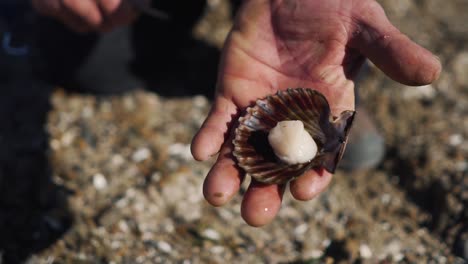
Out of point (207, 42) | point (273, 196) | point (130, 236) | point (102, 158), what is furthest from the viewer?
point (207, 42)

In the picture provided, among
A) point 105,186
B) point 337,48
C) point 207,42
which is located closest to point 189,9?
point 207,42

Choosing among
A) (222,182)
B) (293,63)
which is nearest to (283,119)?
(293,63)

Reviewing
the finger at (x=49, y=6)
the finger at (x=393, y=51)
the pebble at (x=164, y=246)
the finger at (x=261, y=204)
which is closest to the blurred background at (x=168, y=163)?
the pebble at (x=164, y=246)

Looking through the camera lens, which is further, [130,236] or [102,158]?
[102,158]

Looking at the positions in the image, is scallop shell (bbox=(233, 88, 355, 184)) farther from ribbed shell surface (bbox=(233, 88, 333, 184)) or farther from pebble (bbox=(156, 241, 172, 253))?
pebble (bbox=(156, 241, 172, 253))

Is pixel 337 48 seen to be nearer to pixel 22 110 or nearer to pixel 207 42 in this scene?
pixel 207 42

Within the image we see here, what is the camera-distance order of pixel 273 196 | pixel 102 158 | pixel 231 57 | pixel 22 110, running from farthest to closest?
pixel 22 110, pixel 102 158, pixel 231 57, pixel 273 196

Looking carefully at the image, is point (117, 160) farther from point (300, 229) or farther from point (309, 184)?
→ point (309, 184)
